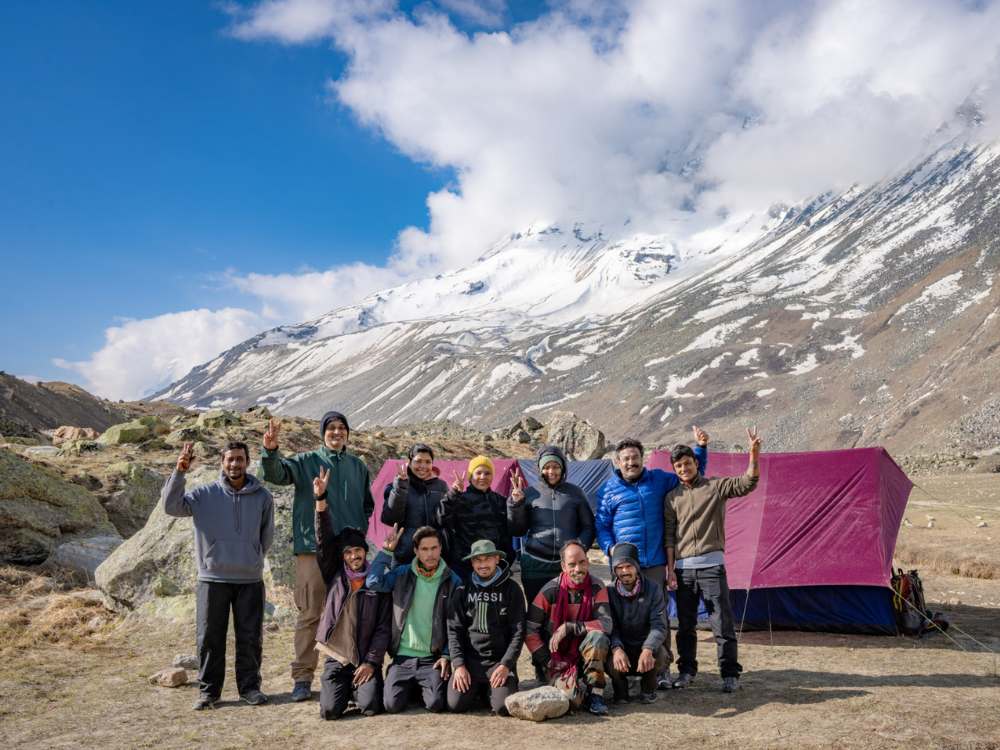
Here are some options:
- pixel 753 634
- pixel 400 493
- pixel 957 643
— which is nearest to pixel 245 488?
pixel 400 493

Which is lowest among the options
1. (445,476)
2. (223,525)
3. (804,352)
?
(223,525)

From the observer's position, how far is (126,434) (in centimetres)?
2147

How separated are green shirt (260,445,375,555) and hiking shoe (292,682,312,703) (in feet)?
3.68

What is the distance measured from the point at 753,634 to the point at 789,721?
12.7 feet

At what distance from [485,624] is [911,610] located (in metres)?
6.05

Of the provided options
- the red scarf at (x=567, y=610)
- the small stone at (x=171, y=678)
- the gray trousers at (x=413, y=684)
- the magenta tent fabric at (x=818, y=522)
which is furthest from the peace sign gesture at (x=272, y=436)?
the magenta tent fabric at (x=818, y=522)

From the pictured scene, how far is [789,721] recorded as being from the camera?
209 inches

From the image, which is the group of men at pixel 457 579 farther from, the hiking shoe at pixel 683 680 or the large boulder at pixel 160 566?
the large boulder at pixel 160 566

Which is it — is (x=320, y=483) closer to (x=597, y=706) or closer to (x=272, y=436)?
(x=272, y=436)

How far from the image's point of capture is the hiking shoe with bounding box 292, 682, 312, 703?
6.08 meters

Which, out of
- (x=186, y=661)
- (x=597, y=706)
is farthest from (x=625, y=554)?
(x=186, y=661)

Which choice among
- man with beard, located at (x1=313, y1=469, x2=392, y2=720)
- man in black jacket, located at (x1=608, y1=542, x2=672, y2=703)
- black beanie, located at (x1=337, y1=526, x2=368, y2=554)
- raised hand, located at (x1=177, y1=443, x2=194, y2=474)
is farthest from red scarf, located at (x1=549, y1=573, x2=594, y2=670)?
raised hand, located at (x1=177, y1=443, x2=194, y2=474)

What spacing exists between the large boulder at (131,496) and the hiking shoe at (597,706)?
10608mm

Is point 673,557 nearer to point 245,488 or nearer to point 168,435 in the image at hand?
point 245,488
